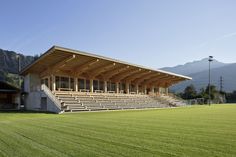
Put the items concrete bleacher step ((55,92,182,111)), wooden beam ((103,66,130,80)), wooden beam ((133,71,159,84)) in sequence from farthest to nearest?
1. wooden beam ((133,71,159,84))
2. wooden beam ((103,66,130,80))
3. concrete bleacher step ((55,92,182,111))

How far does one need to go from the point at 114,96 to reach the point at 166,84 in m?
20.9

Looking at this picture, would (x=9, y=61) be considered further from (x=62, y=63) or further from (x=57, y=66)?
(x=62, y=63)

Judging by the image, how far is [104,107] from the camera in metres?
30.5

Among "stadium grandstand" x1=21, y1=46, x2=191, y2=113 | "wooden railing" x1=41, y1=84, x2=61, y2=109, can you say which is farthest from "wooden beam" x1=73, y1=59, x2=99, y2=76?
"wooden railing" x1=41, y1=84, x2=61, y2=109

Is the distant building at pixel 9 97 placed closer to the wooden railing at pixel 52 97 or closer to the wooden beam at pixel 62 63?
the wooden railing at pixel 52 97

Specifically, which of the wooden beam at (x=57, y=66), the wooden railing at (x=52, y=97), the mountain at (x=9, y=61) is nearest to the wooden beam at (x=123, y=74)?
the wooden beam at (x=57, y=66)

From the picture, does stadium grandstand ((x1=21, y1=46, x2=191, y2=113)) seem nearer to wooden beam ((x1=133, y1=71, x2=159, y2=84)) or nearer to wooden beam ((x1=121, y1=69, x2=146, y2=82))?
wooden beam ((x1=121, y1=69, x2=146, y2=82))

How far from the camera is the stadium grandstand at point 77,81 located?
27.3m

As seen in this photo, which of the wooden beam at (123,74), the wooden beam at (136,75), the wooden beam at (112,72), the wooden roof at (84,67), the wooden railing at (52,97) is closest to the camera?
the wooden railing at (52,97)

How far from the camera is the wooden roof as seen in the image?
2695 centimetres

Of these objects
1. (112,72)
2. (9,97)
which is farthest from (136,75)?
(9,97)

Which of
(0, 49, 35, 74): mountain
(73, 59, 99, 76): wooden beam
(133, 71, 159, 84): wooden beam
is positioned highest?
(0, 49, 35, 74): mountain

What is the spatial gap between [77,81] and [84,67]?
2.65 m

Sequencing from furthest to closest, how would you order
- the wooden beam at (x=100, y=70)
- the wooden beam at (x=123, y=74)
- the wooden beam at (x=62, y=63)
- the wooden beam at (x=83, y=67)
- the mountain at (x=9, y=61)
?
1. the mountain at (x=9, y=61)
2. the wooden beam at (x=123, y=74)
3. the wooden beam at (x=100, y=70)
4. the wooden beam at (x=83, y=67)
5. the wooden beam at (x=62, y=63)
